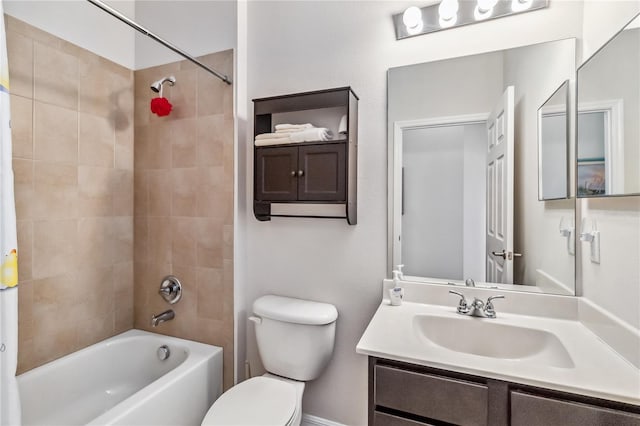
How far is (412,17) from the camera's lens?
1473 millimetres

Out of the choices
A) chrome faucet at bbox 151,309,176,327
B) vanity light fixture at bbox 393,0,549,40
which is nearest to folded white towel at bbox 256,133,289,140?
vanity light fixture at bbox 393,0,549,40

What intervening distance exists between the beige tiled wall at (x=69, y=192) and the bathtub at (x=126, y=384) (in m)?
0.10

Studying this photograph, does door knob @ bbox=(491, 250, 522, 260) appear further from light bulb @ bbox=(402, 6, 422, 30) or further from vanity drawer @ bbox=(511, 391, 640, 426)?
light bulb @ bbox=(402, 6, 422, 30)

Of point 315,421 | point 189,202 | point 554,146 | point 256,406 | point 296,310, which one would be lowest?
point 315,421

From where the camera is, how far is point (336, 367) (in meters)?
1.71

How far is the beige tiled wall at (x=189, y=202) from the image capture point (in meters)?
1.85

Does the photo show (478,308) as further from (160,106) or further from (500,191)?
(160,106)

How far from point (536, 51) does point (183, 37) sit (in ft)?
6.19

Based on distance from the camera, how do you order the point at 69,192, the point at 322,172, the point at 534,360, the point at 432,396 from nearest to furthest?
the point at 432,396 → the point at 534,360 → the point at 322,172 → the point at 69,192

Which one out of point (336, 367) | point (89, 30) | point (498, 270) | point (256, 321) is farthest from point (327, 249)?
point (89, 30)

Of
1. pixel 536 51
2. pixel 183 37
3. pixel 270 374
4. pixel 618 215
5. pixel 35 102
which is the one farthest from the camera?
pixel 183 37

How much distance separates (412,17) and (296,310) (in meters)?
1.49

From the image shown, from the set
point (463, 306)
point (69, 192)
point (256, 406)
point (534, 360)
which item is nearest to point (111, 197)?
point (69, 192)

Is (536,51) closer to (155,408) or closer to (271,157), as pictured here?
(271,157)
